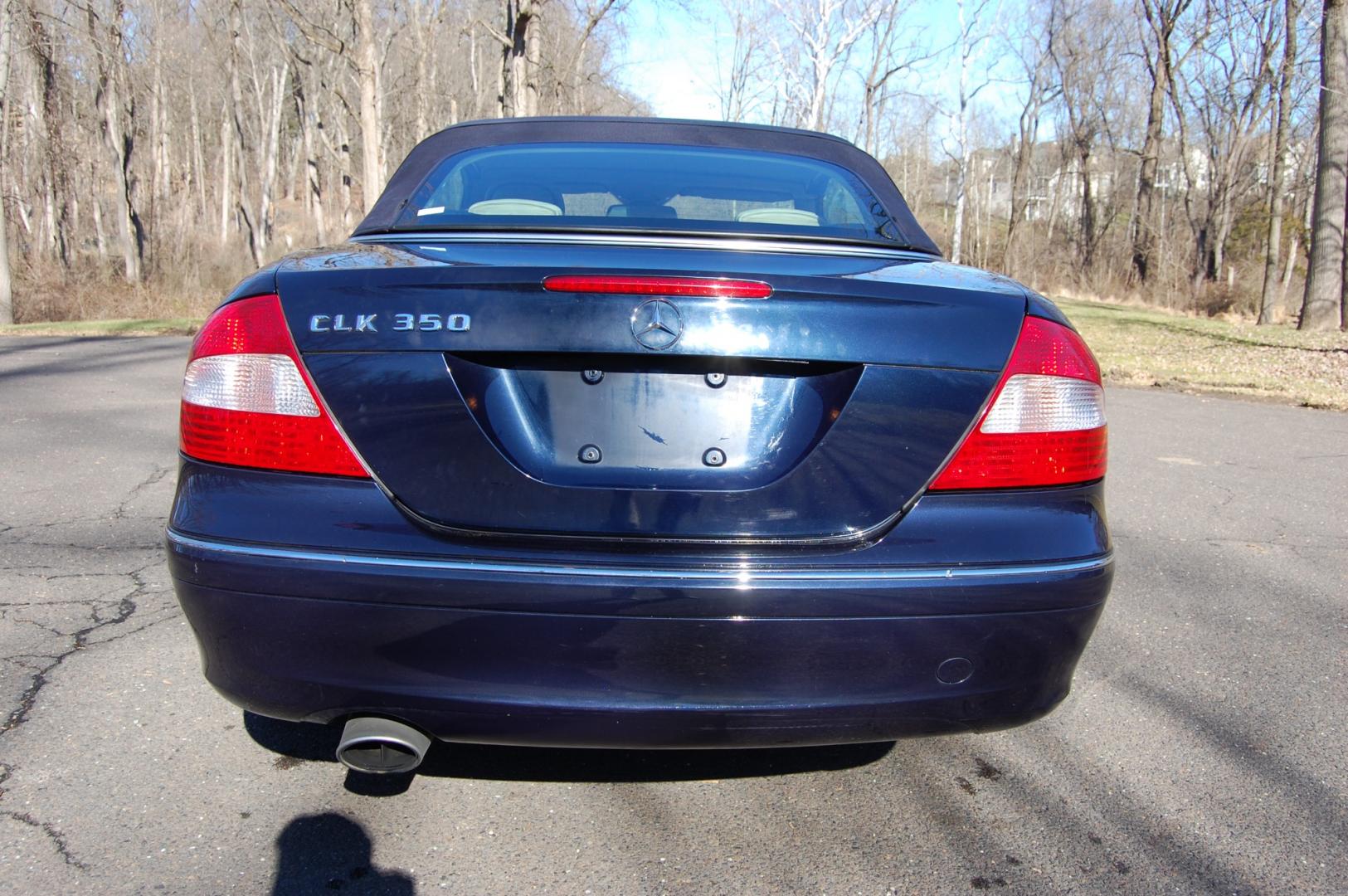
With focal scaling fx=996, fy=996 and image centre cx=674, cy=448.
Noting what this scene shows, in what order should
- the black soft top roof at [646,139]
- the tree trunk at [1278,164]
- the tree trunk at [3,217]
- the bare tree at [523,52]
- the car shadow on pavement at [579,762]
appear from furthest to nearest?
the tree trunk at [1278,164] < the bare tree at [523,52] < the tree trunk at [3,217] < the black soft top roof at [646,139] < the car shadow on pavement at [579,762]

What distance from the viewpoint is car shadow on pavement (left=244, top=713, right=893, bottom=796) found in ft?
7.96

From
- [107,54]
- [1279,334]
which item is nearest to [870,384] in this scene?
[1279,334]

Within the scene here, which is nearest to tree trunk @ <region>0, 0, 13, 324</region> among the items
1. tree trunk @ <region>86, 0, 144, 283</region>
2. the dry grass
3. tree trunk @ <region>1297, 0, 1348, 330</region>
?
tree trunk @ <region>86, 0, 144, 283</region>

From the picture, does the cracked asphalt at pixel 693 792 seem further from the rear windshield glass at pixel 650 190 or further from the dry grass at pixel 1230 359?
the dry grass at pixel 1230 359

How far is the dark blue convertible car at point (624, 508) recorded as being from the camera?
1.80m

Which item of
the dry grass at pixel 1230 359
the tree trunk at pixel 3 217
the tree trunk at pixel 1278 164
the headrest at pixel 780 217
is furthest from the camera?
→ the tree trunk at pixel 1278 164

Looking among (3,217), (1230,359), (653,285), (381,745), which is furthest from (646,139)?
(3,217)

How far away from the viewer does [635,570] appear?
1786 millimetres

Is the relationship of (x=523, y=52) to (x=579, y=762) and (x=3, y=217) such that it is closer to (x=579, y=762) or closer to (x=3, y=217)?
(x=3, y=217)

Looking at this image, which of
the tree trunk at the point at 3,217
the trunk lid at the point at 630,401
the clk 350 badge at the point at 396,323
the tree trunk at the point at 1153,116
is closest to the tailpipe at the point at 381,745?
the trunk lid at the point at 630,401

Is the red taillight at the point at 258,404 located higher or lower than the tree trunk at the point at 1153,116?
lower

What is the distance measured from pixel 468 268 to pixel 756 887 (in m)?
1.36

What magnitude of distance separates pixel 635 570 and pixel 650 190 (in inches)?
56.4

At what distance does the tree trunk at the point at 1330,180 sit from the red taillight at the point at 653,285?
1823 centimetres
